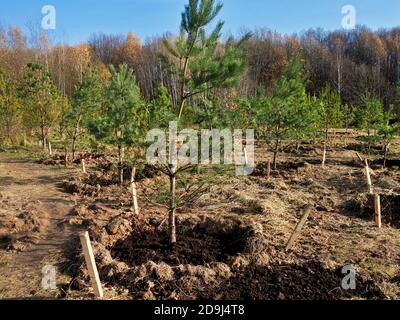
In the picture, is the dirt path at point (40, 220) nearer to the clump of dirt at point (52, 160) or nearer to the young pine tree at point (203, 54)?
the clump of dirt at point (52, 160)

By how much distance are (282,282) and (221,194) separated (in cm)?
434

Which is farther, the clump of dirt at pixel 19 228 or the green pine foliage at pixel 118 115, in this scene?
the green pine foliage at pixel 118 115

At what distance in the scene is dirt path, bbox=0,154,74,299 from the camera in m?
5.08

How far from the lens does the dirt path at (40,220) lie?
5078 millimetres

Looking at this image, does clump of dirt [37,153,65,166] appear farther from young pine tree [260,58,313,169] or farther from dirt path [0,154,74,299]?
young pine tree [260,58,313,169]

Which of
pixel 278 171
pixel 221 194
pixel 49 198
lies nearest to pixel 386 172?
pixel 278 171

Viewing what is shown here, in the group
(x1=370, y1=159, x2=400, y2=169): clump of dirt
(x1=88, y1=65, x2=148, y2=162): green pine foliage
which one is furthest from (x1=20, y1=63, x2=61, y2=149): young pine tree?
(x1=370, y1=159, x2=400, y2=169): clump of dirt

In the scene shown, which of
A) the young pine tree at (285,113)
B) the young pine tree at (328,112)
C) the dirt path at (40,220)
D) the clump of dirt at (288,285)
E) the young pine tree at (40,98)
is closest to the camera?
the clump of dirt at (288,285)

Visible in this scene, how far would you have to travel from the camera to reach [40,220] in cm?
721

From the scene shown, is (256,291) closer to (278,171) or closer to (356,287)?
(356,287)

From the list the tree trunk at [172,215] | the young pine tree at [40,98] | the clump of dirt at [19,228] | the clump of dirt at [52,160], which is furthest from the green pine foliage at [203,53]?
the young pine tree at [40,98]
